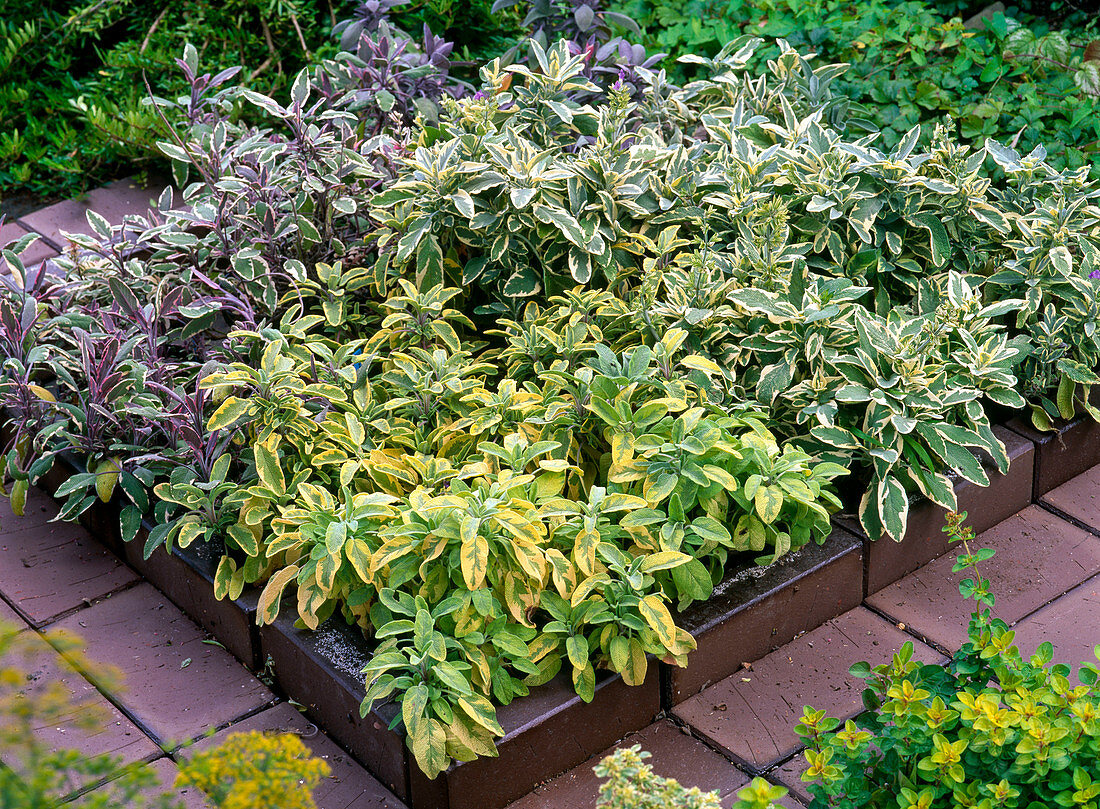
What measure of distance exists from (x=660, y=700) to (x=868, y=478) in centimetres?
82

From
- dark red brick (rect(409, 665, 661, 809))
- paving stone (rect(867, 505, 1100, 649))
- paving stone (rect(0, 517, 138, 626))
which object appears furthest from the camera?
paving stone (rect(0, 517, 138, 626))

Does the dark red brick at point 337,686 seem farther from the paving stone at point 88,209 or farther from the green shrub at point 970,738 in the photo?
the paving stone at point 88,209

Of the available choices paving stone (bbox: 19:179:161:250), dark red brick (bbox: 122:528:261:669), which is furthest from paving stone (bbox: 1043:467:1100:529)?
paving stone (bbox: 19:179:161:250)

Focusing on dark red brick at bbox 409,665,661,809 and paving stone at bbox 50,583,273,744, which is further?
paving stone at bbox 50,583,273,744

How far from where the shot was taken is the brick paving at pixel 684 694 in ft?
7.40

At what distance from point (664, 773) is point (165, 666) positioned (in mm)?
1181

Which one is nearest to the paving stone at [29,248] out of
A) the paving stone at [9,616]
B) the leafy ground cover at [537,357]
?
the leafy ground cover at [537,357]

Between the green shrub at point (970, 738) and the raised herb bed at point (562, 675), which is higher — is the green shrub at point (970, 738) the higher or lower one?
the higher one

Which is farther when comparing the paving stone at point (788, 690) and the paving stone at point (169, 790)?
the paving stone at point (788, 690)

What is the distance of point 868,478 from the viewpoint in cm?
276

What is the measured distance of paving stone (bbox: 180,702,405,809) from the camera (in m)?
2.18

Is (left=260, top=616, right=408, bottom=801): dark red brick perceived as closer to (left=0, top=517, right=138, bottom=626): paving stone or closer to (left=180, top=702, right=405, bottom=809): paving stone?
(left=180, top=702, right=405, bottom=809): paving stone

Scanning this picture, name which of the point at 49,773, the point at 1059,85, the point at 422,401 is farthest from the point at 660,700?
the point at 1059,85

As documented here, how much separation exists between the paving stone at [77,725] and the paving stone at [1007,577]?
5.70 ft
